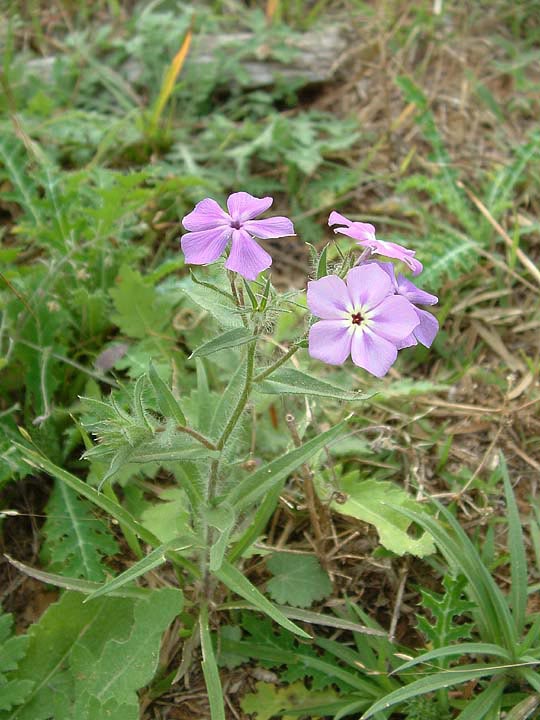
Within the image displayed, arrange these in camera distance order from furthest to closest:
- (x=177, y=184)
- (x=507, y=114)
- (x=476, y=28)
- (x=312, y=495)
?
(x=476, y=28), (x=507, y=114), (x=177, y=184), (x=312, y=495)

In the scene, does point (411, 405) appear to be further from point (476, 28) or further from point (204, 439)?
point (476, 28)

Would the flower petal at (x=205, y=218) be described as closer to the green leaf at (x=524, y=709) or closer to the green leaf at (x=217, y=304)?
the green leaf at (x=217, y=304)

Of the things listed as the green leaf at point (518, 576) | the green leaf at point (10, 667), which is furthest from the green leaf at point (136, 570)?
the green leaf at point (518, 576)

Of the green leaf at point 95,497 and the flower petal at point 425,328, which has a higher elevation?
the flower petal at point 425,328

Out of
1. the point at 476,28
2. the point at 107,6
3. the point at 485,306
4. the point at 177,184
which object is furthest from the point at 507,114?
the point at 107,6

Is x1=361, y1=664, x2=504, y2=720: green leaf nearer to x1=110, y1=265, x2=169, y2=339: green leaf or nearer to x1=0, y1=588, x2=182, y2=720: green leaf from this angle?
x1=0, y1=588, x2=182, y2=720: green leaf

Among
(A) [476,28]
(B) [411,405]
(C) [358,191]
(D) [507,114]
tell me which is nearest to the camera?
(B) [411,405]

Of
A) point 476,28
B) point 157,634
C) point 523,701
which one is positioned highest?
point 476,28

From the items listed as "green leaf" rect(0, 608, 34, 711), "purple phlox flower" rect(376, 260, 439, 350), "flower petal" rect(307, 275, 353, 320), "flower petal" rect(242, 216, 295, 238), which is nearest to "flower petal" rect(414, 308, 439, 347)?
"purple phlox flower" rect(376, 260, 439, 350)
